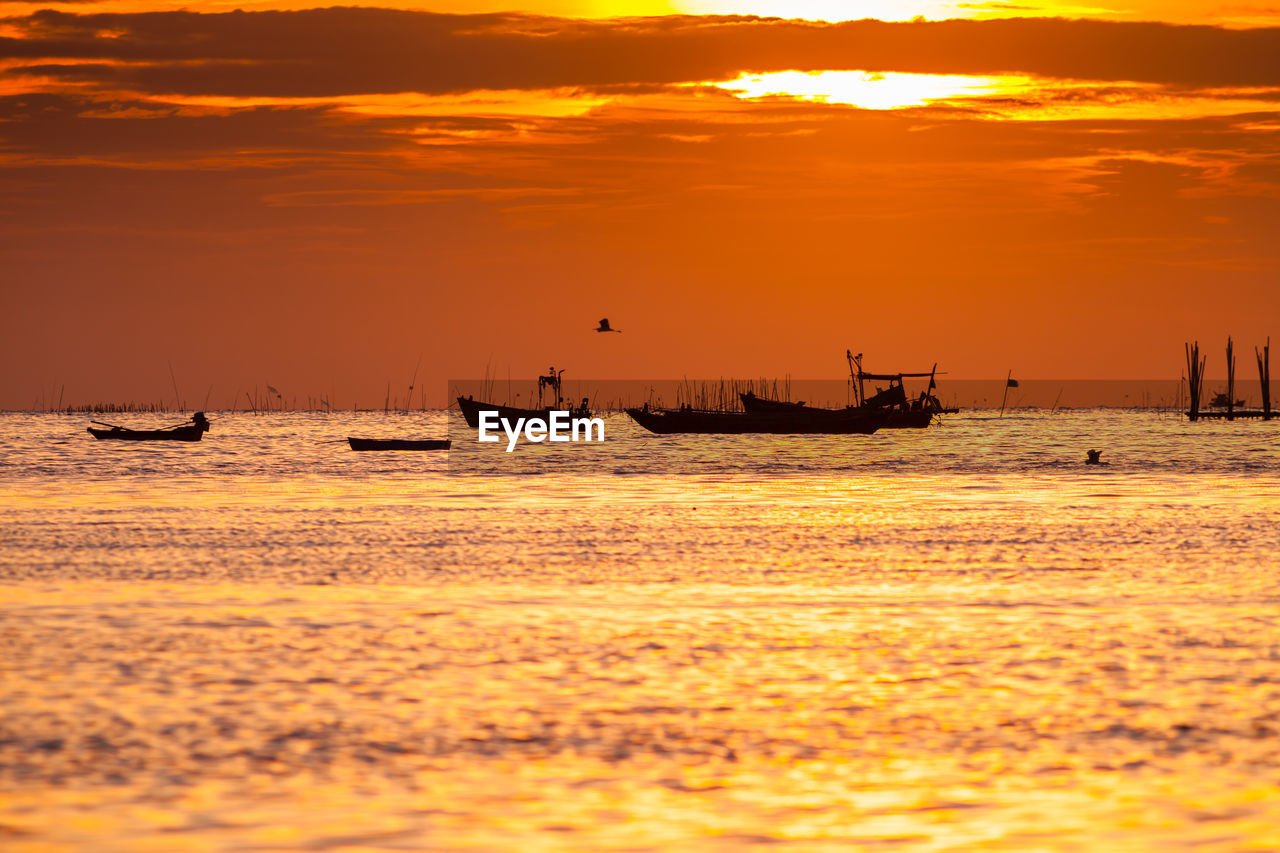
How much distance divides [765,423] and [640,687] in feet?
336

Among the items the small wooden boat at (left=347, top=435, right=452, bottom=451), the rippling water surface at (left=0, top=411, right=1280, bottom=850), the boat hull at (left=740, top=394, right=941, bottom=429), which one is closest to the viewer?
the rippling water surface at (left=0, top=411, right=1280, bottom=850)

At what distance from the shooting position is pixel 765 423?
11531 centimetres

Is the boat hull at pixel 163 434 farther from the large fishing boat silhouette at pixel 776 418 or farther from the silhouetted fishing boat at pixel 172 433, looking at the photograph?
the large fishing boat silhouette at pixel 776 418

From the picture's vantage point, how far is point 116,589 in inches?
811

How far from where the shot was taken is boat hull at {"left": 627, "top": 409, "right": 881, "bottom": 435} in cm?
11400

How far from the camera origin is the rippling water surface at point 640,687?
9.05 metres

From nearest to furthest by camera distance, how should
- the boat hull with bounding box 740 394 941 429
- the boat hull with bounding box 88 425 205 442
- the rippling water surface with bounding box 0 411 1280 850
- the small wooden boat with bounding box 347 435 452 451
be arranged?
A: the rippling water surface with bounding box 0 411 1280 850
the small wooden boat with bounding box 347 435 452 451
the boat hull with bounding box 88 425 205 442
the boat hull with bounding box 740 394 941 429

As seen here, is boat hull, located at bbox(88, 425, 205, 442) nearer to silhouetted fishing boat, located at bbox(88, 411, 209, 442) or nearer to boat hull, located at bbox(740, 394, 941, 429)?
silhouetted fishing boat, located at bbox(88, 411, 209, 442)

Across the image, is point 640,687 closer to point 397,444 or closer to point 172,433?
point 397,444

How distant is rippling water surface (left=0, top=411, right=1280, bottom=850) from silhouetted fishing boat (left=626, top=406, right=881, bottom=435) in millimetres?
81373

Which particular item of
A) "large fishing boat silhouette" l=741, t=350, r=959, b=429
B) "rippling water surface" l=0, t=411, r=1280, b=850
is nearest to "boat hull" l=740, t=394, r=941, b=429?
"large fishing boat silhouette" l=741, t=350, r=959, b=429

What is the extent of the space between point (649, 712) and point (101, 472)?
56.5m

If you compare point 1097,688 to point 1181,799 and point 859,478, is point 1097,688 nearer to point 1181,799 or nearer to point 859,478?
point 1181,799

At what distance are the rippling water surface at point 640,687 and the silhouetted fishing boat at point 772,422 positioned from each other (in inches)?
3204
